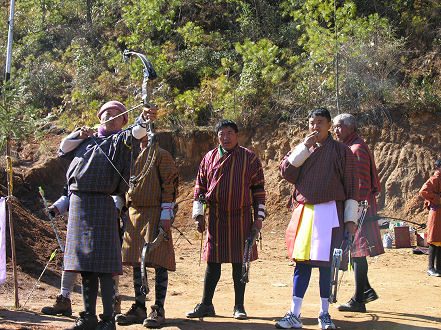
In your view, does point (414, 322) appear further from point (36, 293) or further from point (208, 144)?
point (208, 144)

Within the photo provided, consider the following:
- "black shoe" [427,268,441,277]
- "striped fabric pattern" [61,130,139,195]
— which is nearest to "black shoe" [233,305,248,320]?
"striped fabric pattern" [61,130,139,195]

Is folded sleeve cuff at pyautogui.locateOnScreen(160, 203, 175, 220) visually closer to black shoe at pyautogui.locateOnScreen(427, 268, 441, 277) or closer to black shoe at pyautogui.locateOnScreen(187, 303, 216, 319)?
black shoe at pyautogui.locateOnScreen(187, 303, 216, 319)

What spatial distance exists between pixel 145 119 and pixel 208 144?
10247 mm

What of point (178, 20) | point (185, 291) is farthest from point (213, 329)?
point (178, 20)

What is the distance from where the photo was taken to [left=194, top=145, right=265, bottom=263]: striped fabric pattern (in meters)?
5.32

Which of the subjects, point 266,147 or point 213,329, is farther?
point 266,147

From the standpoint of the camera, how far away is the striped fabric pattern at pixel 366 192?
18.0ft

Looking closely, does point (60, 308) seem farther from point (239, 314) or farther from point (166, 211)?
point (239, 314)

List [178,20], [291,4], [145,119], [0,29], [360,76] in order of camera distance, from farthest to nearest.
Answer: [0,29], [178,20], [291,4], [360,76], [145,119]

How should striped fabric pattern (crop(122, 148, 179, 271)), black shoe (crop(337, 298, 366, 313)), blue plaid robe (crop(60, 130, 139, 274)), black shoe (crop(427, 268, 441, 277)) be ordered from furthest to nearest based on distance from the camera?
black shoe (crop(427, 268, 441, 277)) < black shoe (crop(337, 298, 366, 313)) < striped fabric pattern (crop(122, 148, 179, 271)) < blue plaid robe (crop(60, 130, 139, 274))

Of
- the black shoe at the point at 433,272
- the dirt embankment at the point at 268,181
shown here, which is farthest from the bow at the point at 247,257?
the black shoe at the point at 433,272

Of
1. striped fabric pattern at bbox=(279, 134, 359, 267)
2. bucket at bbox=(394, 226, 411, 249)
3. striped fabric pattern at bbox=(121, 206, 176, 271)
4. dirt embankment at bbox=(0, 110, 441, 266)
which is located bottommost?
bucket at bbox=(394, 226, 411, 249)

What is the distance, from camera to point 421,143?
12.8 m

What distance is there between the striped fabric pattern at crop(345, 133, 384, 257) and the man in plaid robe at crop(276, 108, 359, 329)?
2.15ft
